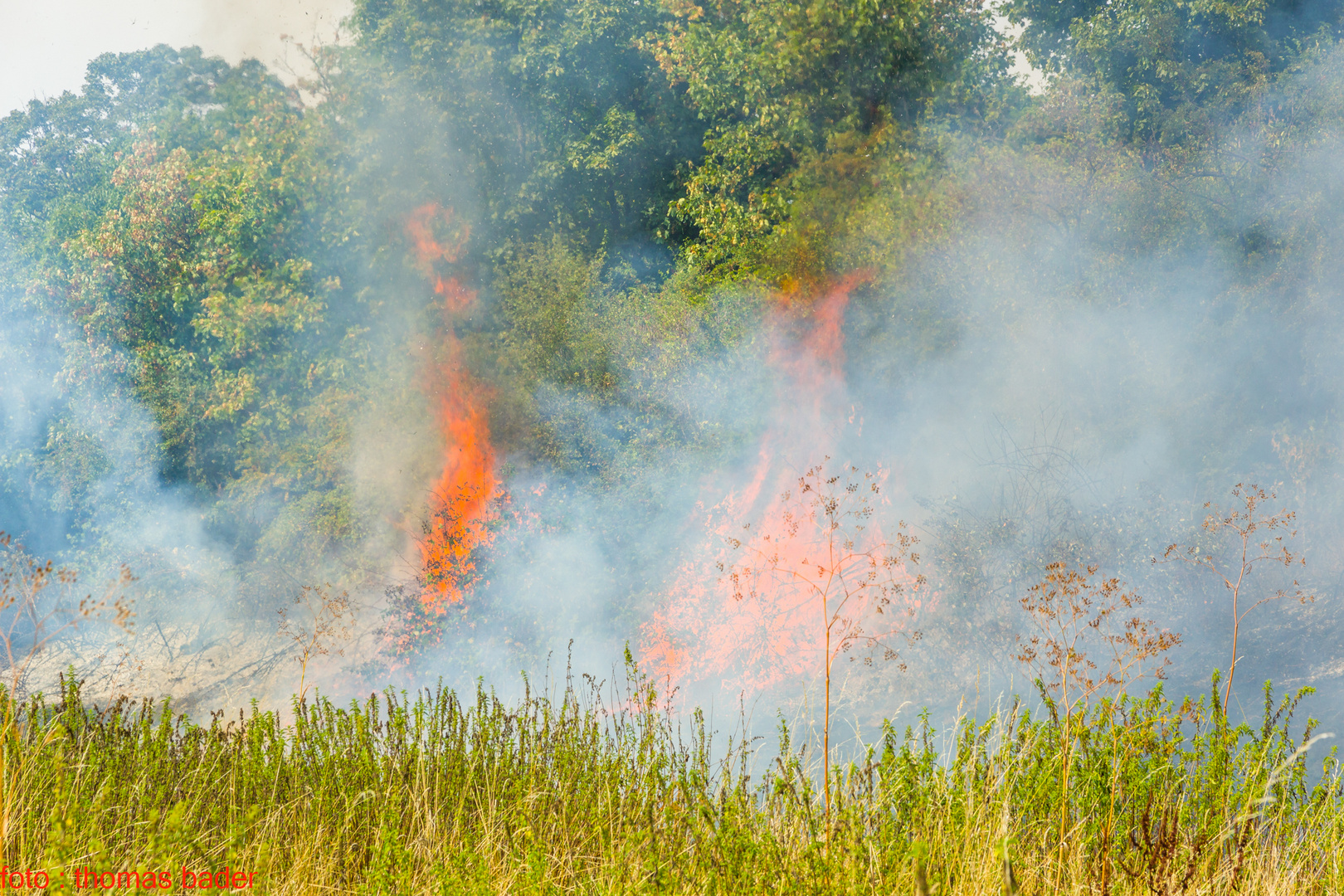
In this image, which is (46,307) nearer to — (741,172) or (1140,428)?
(741,172)

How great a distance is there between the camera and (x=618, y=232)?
15.8 metres

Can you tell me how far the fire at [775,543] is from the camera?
10484 millimetres

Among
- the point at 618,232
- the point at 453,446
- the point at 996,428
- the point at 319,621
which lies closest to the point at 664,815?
the point at 996,428

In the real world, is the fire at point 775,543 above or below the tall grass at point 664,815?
above

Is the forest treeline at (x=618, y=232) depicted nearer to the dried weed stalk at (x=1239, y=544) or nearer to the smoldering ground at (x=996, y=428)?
the smoldering ground at (x=996, y=428)

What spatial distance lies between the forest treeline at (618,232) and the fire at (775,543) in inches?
16.8

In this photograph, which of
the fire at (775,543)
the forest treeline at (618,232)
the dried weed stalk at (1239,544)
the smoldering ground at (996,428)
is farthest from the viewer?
the fire at (775,543)

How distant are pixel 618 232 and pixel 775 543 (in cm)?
723

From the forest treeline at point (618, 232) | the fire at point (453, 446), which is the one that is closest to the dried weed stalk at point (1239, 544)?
the forest treeline at point (618, 232)

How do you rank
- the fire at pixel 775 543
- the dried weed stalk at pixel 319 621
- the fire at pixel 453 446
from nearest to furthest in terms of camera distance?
the fire at pixel 775 543 < the fire at pixel 453 446 < the dried weed stalk at pixel 319 621

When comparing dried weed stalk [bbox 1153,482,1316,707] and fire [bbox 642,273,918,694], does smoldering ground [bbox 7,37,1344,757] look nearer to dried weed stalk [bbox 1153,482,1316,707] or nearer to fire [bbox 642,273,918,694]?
fire [bbox 642,273,918,694]

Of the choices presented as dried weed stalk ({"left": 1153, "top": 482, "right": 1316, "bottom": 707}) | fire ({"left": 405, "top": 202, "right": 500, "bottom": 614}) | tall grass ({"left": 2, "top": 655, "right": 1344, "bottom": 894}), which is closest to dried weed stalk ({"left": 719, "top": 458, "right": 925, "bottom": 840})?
dried weed stalk ({"left": 1153, "top": 482, "right": 1316, "bottom": 707})

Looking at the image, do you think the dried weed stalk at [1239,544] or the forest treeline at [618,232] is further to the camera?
the forest treeline at [618,232]

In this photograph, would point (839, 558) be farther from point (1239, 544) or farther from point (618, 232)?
point (618, 232)
